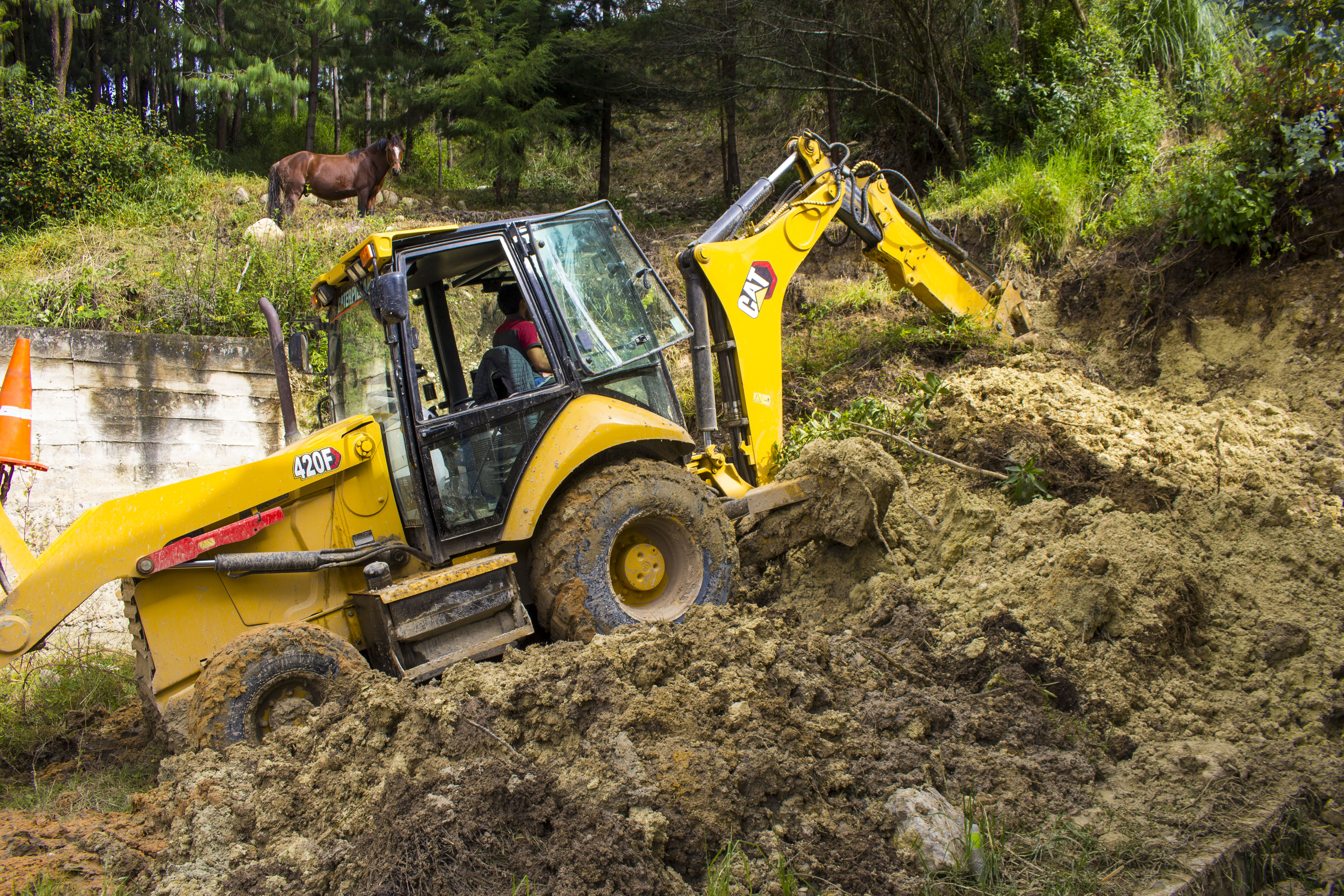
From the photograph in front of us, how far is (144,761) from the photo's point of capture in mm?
4242

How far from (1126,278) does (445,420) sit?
6188 millimetres

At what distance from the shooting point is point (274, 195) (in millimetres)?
12680

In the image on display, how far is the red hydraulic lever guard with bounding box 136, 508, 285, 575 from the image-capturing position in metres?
3.74

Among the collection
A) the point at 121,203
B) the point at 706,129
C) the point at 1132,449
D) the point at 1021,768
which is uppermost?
the point at 706,129

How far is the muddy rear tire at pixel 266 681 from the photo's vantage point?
353 centimetres

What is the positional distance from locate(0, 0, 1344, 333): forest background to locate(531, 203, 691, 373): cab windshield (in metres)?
2.88

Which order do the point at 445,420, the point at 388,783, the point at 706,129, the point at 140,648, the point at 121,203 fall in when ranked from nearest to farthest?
the point at 388,783 < the point at 140,648 < the point at 445,420 < the point at 121,203 < the point at 706,129

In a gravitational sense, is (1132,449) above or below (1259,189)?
below

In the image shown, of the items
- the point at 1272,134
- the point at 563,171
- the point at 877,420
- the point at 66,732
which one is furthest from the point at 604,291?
the point at 563,171

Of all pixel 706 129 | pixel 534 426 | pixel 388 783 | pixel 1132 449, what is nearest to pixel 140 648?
pixel 388 783

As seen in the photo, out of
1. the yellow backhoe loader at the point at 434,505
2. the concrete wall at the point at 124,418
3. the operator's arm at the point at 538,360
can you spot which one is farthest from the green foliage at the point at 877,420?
the concrete wall at the point at 124,418

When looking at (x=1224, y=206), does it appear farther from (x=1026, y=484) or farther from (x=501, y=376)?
(x=501, y=376)

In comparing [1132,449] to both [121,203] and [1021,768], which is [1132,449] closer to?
[1021,768]

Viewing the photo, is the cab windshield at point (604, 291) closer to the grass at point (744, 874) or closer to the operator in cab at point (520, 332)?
the operator in cab at point (520, 332)
